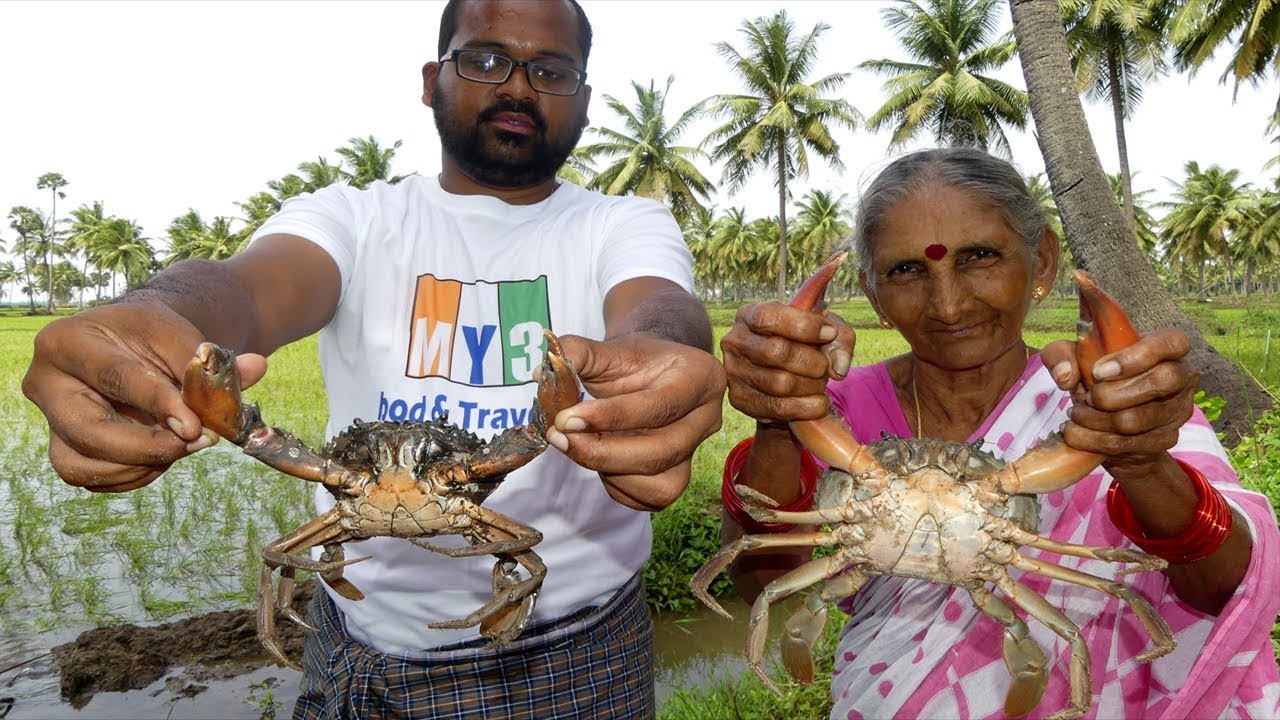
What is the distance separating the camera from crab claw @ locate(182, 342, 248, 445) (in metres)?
1.75

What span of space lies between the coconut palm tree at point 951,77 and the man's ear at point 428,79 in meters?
29.7

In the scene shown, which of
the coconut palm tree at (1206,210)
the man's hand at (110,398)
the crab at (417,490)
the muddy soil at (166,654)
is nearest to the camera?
the man's hand at (110,398)

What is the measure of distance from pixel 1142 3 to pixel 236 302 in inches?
1196

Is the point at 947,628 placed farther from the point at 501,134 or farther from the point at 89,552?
the point at 89,552

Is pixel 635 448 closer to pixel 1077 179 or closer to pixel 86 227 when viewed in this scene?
pixel 1077 179

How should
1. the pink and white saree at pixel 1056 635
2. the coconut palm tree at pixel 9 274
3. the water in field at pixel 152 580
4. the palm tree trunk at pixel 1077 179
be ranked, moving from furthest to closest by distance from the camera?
the coconut palm tree at pixel 9 274, the water in field at pixel 152 580, the palm tree trunk at pixel 1077 179, the pink and white saree at pixel 1056 635

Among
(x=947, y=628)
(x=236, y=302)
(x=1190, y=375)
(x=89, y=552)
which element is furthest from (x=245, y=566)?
(x=1190, y=375)

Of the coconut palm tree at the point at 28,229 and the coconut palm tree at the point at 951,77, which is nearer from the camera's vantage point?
the coconut palm tree at the point at 951,77

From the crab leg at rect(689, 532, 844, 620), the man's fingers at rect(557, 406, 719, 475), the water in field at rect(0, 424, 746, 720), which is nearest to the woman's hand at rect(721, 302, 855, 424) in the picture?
the man's fingers at rect(557, 406, 719, 475)

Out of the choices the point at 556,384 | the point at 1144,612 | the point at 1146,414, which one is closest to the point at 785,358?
the point at 556,384

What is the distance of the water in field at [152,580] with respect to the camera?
678 cm

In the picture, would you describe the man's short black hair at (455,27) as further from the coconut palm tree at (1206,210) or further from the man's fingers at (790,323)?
the coconut palm tree at (1206,210)

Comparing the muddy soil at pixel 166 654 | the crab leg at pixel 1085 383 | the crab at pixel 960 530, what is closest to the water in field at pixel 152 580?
the muddy soil at pixel 166 654

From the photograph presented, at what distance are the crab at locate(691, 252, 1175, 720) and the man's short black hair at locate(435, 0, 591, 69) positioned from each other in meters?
1.48
